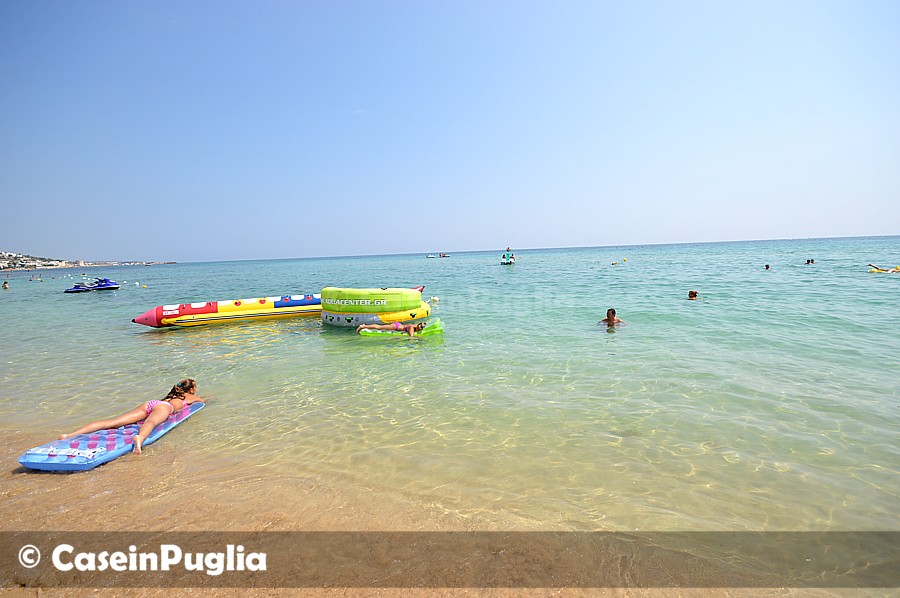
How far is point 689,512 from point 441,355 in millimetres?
7117

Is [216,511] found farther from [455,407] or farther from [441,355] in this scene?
[441,355]

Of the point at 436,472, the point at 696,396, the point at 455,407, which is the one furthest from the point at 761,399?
the point at 436,472

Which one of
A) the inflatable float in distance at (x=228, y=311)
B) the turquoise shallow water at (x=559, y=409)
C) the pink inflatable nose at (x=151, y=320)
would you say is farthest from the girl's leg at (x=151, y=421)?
the pink inflatable nose at (x=151, y=320)

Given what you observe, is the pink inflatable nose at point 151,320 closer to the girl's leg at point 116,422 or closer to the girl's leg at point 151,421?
the girl's leg at point 116,422

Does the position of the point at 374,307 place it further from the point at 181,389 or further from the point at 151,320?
the point at 151,320

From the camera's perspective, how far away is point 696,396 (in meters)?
7.06

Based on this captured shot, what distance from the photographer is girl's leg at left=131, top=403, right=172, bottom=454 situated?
5.55 m

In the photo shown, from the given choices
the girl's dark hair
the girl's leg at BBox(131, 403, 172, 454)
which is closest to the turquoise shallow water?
the girl's leg at BBox(131, 403, 172, 454)

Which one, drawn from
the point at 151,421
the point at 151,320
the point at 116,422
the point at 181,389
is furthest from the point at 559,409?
the point at 151,320

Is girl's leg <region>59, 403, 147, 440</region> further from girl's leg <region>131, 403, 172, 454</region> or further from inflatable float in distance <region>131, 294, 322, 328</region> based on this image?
inflatable float in distance <region>131, 294, 322, 328</region>

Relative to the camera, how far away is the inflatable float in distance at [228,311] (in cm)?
1622

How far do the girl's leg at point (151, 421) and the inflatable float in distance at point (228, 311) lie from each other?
36.3 feet

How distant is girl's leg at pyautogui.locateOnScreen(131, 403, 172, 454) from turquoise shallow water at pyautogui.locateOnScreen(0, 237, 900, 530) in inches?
15.7

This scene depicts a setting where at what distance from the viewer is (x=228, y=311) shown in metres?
16.9
